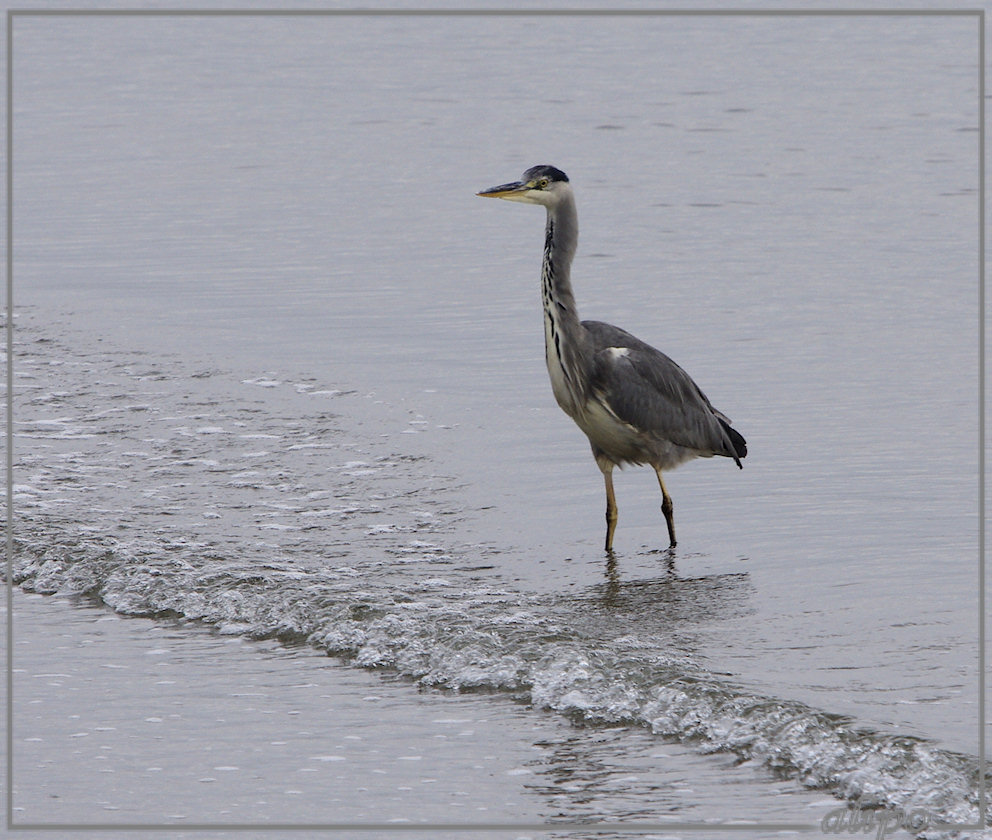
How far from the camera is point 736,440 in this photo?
9.03 metres

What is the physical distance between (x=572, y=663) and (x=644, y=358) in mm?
2382

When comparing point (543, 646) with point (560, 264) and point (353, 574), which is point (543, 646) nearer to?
point (353, 574)

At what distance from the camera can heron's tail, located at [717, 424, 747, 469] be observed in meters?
8.99

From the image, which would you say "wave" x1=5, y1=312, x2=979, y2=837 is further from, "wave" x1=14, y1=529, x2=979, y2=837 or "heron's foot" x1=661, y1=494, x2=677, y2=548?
"heron's foot" x1=661, y1=494, x2=677, y2=548

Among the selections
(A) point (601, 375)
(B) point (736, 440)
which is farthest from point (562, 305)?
(B) point (736, 440)

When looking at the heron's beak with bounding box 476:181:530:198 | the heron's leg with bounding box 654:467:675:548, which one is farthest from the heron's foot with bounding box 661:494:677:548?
the heron's beak with bounding box 476:181:530:198

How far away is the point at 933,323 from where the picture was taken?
1273cm

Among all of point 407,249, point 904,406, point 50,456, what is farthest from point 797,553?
point 407,249

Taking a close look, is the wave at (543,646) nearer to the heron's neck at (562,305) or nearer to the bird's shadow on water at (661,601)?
the bird's shadow on water at (661,601)

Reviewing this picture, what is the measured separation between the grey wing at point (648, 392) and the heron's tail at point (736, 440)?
101 millimetres

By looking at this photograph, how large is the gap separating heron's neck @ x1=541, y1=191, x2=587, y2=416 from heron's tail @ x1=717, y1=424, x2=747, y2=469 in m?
1.08

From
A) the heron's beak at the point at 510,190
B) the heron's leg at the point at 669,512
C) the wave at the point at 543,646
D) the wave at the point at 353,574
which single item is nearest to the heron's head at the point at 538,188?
the heron's beak at the point at 510,190

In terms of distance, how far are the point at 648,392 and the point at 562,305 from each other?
2.16 feet

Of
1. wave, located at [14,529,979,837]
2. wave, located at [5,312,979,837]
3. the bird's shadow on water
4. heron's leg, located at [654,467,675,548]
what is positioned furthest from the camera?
heron's leg, located at [654,467,675,548]
